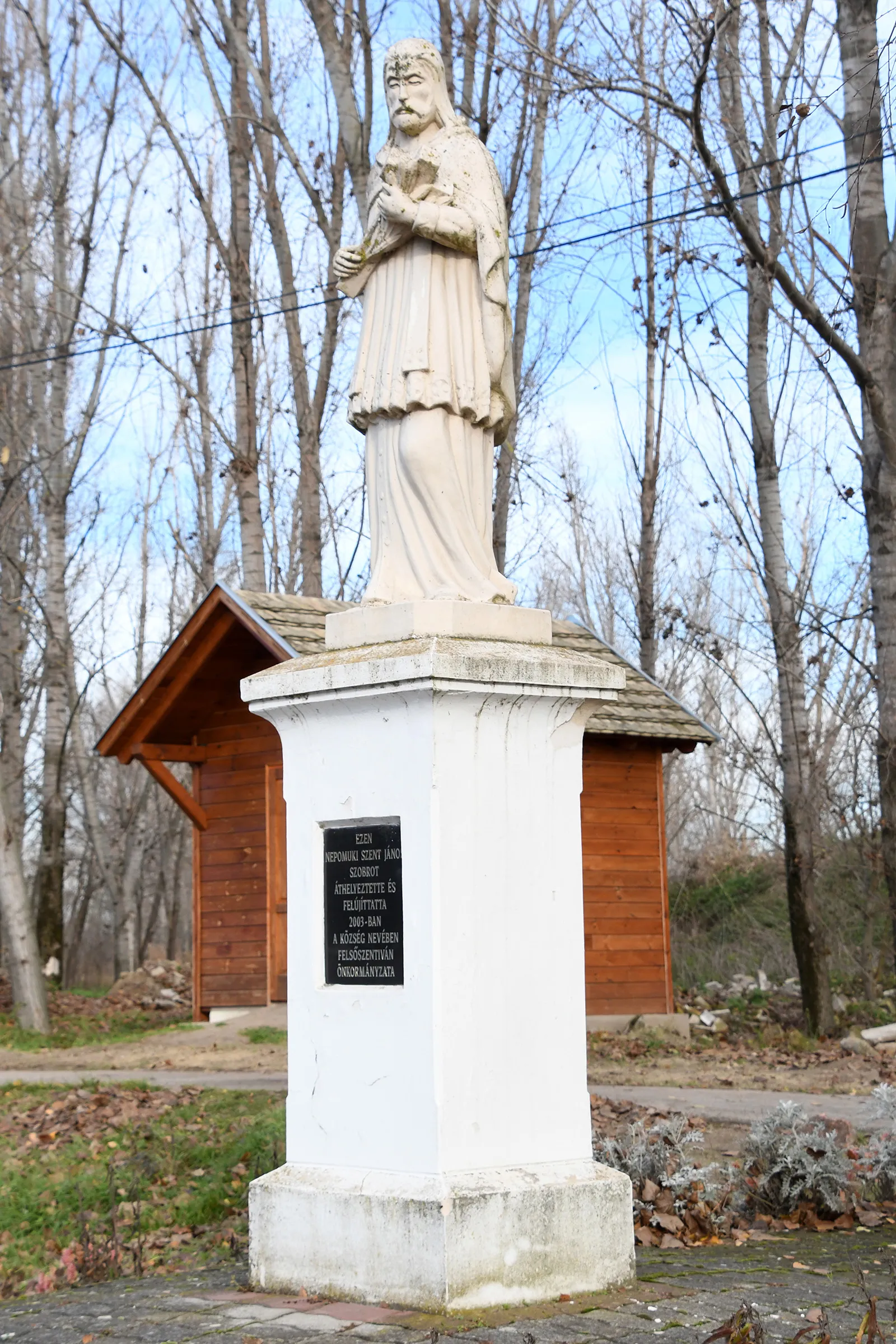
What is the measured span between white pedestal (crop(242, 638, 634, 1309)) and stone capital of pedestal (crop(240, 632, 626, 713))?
10 millimetres

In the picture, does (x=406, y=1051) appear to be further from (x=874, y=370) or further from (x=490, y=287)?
(x=874, y=370)

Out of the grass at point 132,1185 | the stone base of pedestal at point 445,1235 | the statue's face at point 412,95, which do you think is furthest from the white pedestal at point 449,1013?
the statue's face at point 412,95

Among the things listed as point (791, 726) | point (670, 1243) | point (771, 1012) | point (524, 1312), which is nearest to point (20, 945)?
point (771, 1012)

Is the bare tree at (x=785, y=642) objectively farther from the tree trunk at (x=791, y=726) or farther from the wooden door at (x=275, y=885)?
the wooden door at (x=275, y=885)

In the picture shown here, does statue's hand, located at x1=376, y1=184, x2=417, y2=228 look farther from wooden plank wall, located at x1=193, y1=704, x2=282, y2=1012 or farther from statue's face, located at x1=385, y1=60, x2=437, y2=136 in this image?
wooden plank wall, located at x1=193, y1=704, x2=282, y2=1012

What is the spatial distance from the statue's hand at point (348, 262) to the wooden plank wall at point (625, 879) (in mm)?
10583

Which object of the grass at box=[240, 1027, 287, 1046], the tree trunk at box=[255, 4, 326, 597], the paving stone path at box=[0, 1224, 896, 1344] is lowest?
the paving stone path at box=[0, 1224, 896, 1344]

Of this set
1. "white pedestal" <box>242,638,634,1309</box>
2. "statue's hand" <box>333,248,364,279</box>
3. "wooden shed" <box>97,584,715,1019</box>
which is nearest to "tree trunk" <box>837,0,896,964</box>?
"wooden shed" <box>97,584,715,1019</box>

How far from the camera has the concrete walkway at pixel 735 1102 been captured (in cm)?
938

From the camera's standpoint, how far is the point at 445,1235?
5094mm

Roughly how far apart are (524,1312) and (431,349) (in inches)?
144

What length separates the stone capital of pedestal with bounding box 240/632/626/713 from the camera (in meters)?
5.45

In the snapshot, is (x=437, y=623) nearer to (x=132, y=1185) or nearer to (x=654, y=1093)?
(x=132, y=1185)

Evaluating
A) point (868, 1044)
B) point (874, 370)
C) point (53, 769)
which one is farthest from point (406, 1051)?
point (53, 769)
